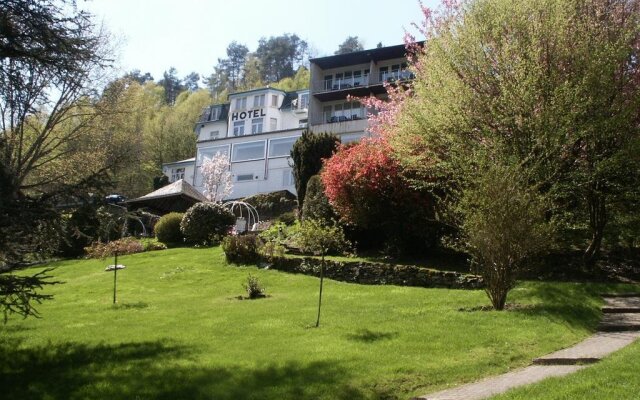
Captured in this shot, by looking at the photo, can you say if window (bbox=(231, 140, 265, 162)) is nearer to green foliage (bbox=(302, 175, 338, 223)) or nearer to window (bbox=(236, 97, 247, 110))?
window (bbox=(236, 97, 247, 110))

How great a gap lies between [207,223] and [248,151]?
2178cm

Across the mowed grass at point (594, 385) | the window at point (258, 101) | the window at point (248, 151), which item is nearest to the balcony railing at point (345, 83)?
the window at point (248, 151)

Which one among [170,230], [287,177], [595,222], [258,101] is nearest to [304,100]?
[258,101]

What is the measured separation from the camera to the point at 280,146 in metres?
44.6

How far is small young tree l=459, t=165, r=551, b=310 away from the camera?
10.7m

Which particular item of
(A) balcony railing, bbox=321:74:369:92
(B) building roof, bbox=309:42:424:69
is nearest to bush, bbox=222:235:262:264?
(B) building roof, bbox=309:42:424:69

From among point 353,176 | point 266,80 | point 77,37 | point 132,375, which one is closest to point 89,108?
point 353,176

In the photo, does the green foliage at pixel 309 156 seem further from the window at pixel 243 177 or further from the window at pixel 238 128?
the window at pixel 238 128

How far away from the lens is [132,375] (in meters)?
7.44

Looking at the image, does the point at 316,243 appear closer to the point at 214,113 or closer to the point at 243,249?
the point at 243,249

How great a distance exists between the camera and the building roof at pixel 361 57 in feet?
144

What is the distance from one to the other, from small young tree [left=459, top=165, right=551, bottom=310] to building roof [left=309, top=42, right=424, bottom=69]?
3357cm

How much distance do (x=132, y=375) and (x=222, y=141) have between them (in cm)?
4138

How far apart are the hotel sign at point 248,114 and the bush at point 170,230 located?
1247 inches
